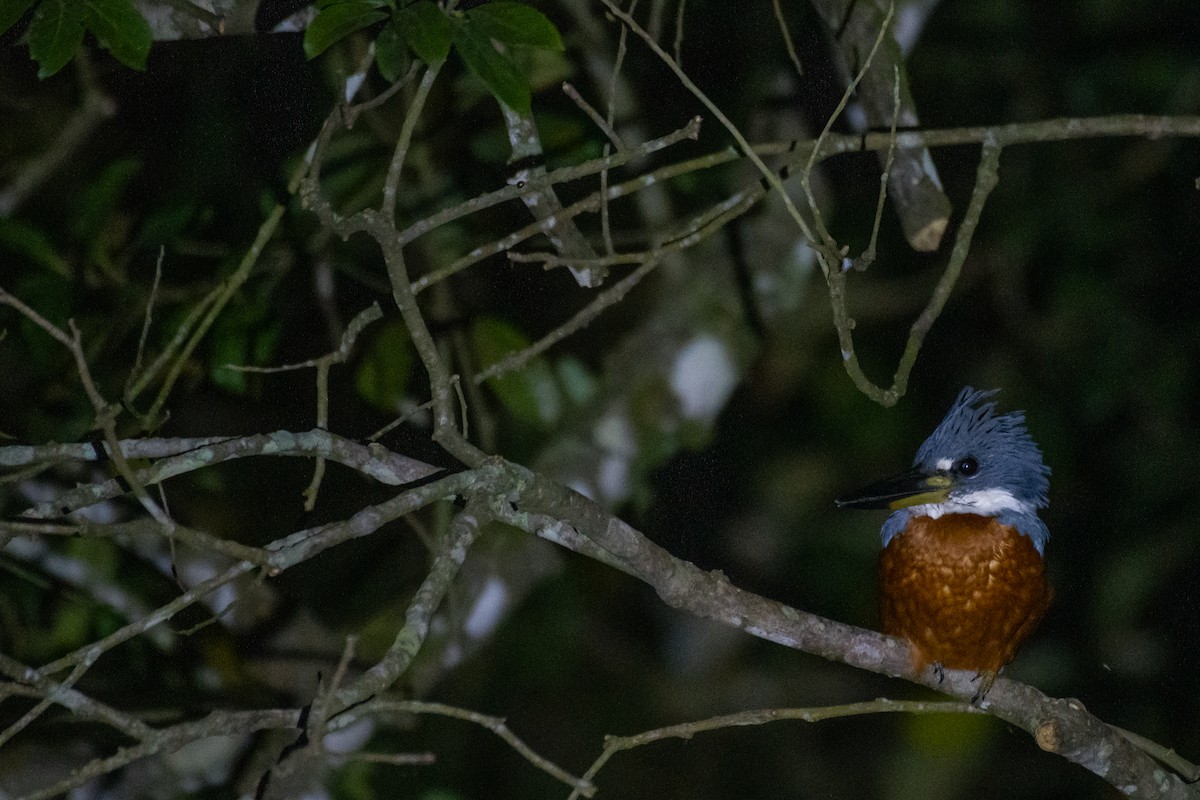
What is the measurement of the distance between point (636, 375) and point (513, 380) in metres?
0.38

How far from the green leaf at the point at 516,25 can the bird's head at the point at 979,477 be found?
4.12ft

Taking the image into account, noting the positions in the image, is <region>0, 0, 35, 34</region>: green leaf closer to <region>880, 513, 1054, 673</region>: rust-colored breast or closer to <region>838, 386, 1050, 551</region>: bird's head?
<region>838, 386, 1050, 551</region>: bird's head

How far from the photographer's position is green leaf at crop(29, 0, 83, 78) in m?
1.64

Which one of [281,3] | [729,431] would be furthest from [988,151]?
[729,431]

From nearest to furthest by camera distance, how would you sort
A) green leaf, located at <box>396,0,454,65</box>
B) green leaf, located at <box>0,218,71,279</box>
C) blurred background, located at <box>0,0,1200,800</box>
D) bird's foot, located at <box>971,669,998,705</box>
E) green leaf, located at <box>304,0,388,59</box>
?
green leaf, located at <box>396,0,454,65</box> → green leaf, located at <box>304,0,388,59</box> → bird's foot, located at <box>971,669,998,705</box> → green leaf, located at <box>0,218,71,279</box> → blurred background, located at <box>0,0,1200,800</box>

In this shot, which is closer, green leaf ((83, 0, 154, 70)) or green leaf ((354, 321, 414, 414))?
green leaf ((83, 0, 154, 70))

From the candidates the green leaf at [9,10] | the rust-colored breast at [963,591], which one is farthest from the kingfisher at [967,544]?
the green leaf at [9,10]

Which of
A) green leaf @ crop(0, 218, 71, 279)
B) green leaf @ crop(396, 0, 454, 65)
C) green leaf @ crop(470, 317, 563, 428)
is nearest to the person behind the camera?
green leaf @ crop(396, 0, 454, 65)

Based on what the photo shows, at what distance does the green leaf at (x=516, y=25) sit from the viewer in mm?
1724

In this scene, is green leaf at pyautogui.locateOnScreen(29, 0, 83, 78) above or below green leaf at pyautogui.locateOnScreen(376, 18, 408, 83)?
above

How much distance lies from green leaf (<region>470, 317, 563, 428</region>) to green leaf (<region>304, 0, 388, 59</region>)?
116 cm

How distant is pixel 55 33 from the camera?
1660 millimetres

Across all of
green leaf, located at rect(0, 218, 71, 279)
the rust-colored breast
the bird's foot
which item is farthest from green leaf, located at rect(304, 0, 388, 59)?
the bird's foot

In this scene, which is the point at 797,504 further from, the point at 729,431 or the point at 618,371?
the point at 618,371
